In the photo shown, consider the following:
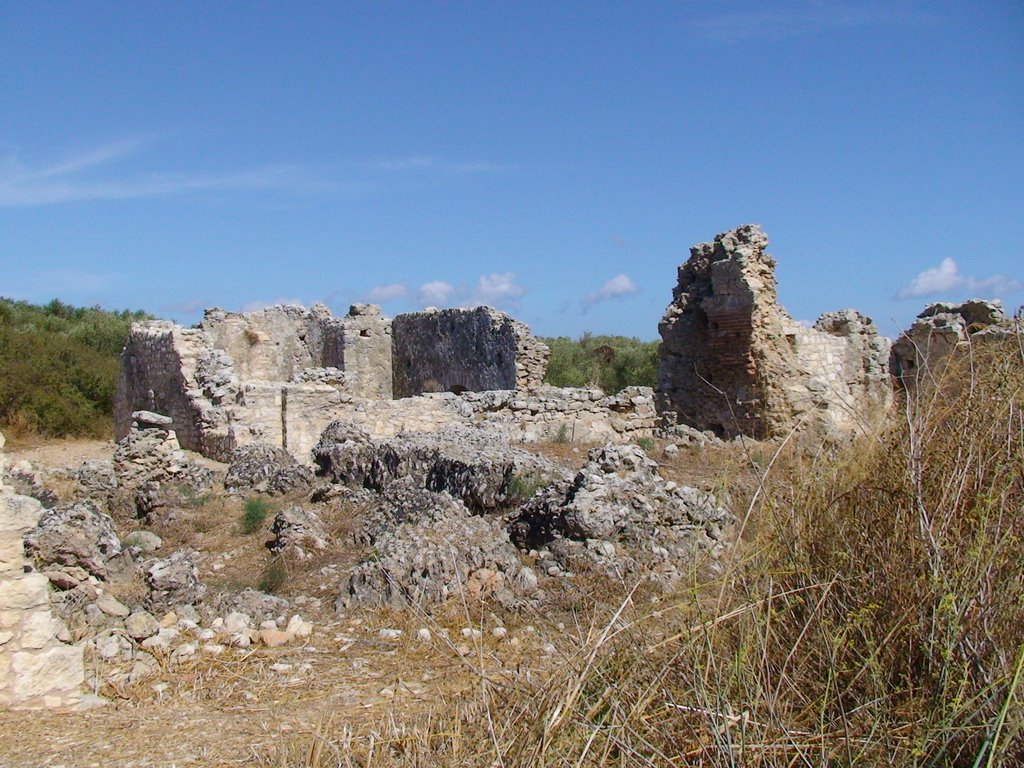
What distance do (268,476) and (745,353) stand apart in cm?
630

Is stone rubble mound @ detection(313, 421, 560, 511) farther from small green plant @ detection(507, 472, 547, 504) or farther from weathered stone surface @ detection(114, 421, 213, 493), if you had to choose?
weathered stone surface @ detection(114, 421, 213, 493)

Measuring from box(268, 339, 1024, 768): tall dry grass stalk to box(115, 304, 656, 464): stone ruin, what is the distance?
8687mm

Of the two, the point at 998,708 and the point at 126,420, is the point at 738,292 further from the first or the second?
the point at 126,420

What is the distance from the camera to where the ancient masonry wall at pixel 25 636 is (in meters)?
4.66

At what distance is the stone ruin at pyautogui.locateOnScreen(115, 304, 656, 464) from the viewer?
1337cm

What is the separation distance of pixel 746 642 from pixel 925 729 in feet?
1.98

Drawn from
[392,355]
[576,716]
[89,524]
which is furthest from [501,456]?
[392,355]

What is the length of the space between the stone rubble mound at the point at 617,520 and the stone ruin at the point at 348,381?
4.12 metres

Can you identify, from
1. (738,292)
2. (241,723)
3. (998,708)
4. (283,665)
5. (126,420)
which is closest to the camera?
(998,708)

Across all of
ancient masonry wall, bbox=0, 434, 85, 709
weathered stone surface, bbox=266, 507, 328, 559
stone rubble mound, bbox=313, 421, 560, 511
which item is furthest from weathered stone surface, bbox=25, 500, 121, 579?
stone rubble mound, bbox=313, 421, 560, 511

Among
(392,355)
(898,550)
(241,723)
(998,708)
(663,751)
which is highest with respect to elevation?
(392,355)

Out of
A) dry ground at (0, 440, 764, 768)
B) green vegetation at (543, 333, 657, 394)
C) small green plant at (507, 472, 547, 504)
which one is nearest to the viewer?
dry ground at (0, 440, 764, 768)

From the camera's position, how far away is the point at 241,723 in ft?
14.7

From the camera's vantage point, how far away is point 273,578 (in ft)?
23.3
